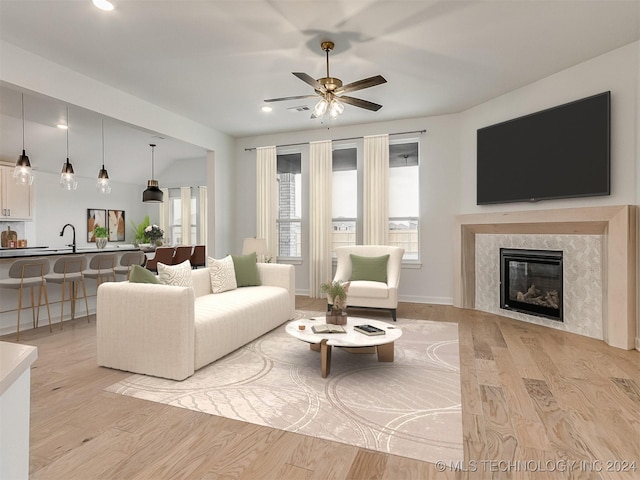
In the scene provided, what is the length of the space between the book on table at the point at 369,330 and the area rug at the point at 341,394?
0.30 metres

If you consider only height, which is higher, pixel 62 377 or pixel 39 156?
pixel 39 156

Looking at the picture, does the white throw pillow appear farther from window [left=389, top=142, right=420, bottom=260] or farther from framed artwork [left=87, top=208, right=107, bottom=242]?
framed artwork [left=87, top=208, right=107, bottom=242]

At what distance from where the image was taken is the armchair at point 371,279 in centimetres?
470

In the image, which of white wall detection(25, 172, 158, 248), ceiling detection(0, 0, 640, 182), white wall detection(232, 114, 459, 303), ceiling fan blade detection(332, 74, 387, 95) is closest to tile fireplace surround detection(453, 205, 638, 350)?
white wall detection(232, 114, 459, 303)

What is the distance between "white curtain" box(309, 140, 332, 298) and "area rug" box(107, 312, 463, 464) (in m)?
2.77

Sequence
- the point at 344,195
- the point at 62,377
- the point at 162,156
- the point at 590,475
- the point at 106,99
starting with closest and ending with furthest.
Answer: the point at 590,475 < the point at 62,377 < the point at 106,99 < the point at 344,195 < the point at 162,156

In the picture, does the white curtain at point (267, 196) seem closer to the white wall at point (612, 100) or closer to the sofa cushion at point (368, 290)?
the sofa cushion at point (368, 290)

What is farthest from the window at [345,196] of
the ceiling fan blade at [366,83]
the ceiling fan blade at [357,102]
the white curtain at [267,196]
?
the ceiling fan blade at [366,83]

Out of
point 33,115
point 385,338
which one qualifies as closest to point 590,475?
point 385,338

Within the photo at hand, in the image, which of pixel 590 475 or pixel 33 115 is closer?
pixel 590 475

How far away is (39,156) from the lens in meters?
7.06

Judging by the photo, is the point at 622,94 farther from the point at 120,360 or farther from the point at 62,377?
the point at 62,377

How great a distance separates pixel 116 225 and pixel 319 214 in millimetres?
5862

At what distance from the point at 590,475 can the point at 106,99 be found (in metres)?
5.39
